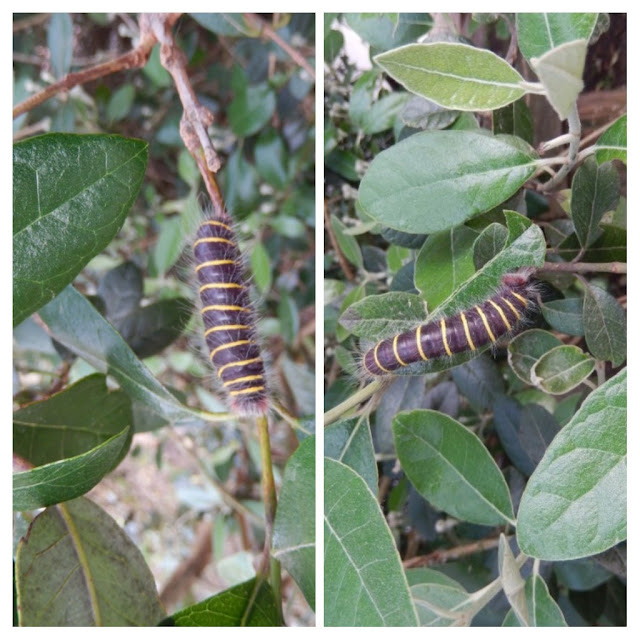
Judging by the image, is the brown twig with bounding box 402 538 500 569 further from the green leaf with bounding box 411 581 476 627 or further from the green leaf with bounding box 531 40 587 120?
the green leaf with bounding box 531 40 587 120

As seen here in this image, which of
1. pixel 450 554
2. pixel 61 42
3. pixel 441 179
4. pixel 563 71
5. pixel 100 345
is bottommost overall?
pixel 450 554

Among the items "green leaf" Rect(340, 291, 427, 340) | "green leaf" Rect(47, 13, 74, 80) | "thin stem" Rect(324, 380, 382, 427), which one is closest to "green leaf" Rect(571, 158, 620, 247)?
"green leaf" Rect(340, 291, 427, 340)

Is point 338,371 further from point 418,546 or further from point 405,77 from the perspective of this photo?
point 405,77

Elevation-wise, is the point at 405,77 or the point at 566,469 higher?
the point at 405,77

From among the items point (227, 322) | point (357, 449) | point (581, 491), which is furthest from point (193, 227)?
point (581, 491)

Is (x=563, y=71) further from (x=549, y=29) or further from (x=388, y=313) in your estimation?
(x=388, y=313)
